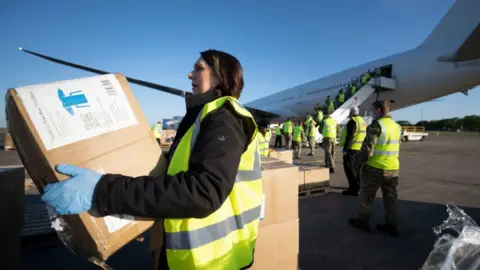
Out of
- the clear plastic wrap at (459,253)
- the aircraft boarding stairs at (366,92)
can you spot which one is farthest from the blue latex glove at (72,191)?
the aircraft boarding stairs at (366,92)

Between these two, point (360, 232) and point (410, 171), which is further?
point (410, 171)

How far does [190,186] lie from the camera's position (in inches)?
37.0

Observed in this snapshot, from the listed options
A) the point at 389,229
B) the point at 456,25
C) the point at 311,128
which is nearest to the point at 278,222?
the point at 389,229

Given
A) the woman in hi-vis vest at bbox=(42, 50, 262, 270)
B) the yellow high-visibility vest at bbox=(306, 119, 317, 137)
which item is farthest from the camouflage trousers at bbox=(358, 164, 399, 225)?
the yellow high-visibility vest at bbox=(306, 119, 317, 137)

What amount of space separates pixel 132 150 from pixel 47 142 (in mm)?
324

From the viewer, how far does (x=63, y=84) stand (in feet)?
3.52

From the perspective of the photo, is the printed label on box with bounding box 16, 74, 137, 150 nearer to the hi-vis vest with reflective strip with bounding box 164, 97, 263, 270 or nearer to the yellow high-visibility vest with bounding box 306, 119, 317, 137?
the hi-vis vest with reflective strip with bounding box 164, 97, 263, 270

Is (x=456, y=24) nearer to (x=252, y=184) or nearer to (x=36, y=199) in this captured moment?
(x=252, y=184)

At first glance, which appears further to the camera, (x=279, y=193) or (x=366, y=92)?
(x=366, y=92)

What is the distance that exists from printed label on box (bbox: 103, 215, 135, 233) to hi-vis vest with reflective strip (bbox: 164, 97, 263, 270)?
0.16 meters

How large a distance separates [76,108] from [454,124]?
94.0 metres

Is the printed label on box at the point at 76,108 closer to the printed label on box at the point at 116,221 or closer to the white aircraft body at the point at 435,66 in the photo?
the printed label on box at the point at 116,221

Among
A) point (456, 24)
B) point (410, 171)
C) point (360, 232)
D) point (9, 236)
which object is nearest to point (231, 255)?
point (9, 236)

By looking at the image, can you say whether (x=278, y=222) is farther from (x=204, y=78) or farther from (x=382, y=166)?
(x=382, y=166)
